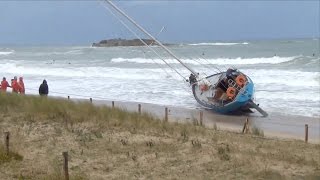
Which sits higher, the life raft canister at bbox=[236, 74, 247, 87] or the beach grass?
the life raft canister at bbox=[236, 74, 247, 87]

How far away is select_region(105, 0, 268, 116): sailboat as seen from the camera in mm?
22984

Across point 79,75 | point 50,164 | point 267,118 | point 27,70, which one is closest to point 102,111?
point 50,164

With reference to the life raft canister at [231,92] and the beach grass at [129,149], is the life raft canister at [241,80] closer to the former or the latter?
the life raft canister at [231,92]

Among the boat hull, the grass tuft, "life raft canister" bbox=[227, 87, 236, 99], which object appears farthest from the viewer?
"life raft canister" bbox=[227, 87, 236, 99]

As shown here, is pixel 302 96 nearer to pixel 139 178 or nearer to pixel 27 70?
pixel 139 178

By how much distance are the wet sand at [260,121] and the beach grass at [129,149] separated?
98.5 inches

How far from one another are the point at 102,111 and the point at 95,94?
15.5 meters

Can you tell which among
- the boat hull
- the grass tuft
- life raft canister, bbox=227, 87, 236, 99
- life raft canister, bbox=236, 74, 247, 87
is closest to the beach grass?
the grass tuft

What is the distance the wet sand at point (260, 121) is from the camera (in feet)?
57.3

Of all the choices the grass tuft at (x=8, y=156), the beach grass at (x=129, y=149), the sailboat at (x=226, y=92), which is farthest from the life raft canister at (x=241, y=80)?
the grass tuft at (x=8, y=156)

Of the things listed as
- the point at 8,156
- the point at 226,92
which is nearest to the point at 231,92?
the point at 226,92

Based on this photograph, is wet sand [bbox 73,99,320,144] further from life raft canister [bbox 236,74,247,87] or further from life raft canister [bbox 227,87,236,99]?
life raft canister [bbox 236,74,247,87]

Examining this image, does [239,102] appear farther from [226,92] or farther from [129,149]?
[129,149]

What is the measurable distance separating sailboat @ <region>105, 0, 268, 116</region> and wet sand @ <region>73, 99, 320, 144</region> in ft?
1.46
